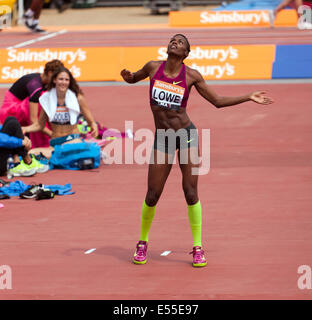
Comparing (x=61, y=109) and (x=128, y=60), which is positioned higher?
(x=128, y=60)

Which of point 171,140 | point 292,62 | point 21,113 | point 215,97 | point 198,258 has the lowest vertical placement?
point 198,258

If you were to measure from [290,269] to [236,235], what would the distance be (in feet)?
3.86

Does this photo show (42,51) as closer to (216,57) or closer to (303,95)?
(216,57)

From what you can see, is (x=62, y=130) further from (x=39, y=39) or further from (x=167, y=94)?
(x=39, y=39)

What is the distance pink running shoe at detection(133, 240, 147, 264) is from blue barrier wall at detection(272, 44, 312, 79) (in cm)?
1117

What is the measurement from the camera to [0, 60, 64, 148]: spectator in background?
12203mm

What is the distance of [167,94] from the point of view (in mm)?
7246

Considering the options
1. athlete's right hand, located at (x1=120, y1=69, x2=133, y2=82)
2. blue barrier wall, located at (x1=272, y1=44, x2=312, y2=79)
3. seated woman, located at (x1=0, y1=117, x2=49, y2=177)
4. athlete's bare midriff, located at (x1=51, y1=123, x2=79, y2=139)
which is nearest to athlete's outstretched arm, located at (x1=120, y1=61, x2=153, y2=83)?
athlete's right hand, located at (x1=120, y1=69, x2=133, y2=82)

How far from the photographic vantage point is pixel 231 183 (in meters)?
10.5

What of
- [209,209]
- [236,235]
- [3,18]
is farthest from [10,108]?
[3,18]

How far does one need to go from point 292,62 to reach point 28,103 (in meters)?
7.61

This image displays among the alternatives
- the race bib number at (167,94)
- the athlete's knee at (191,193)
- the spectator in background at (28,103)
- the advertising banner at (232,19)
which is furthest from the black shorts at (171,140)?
the advertising banner at (232,19)

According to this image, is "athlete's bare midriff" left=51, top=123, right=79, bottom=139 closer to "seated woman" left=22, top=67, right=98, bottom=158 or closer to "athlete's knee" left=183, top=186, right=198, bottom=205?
"seated woman" left=22, top=67, right=98, bottom=158

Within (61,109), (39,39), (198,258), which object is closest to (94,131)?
(61,109)
